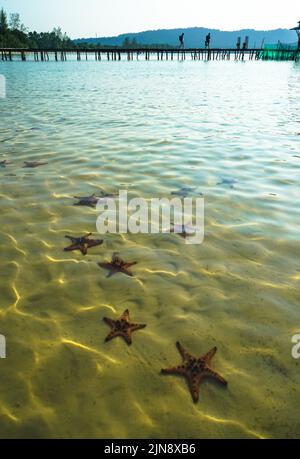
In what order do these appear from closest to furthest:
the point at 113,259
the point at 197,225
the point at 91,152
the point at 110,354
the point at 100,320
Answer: the point at 110,354 → the point at 100,320 → the point at 113,259 → the point at 197,225 → the point at 91,152

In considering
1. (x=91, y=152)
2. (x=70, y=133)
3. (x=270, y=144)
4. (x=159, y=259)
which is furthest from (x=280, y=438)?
(x=70, y=133)

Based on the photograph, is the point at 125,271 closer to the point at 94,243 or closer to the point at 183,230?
the point at 94,243

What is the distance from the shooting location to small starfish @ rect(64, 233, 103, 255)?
511cm

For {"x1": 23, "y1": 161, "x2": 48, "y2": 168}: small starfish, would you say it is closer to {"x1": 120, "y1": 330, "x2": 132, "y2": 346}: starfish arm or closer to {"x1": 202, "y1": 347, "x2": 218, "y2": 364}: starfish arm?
{"x1": 120, "y1": 330, "x2": 132, "y2": 346}: starfish arm

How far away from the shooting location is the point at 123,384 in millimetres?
3119

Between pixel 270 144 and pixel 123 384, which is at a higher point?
pixel 270 144

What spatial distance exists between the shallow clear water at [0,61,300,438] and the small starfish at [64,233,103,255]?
0.14 metres

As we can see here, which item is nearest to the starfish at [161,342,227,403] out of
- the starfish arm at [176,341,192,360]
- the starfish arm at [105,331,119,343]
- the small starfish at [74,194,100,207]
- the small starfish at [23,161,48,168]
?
the starfish arm at [176,341,192,360]

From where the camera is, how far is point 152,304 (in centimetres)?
406

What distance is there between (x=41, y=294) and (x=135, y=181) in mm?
4260

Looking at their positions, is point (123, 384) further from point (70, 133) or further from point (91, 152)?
point (70, 133)

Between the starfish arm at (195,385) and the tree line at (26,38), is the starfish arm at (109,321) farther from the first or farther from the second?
the tree line at (26,38)

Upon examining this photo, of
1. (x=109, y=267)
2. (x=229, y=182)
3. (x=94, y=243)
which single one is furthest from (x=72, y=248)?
(x=229, y=182)

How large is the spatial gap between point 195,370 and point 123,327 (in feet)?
3.08
